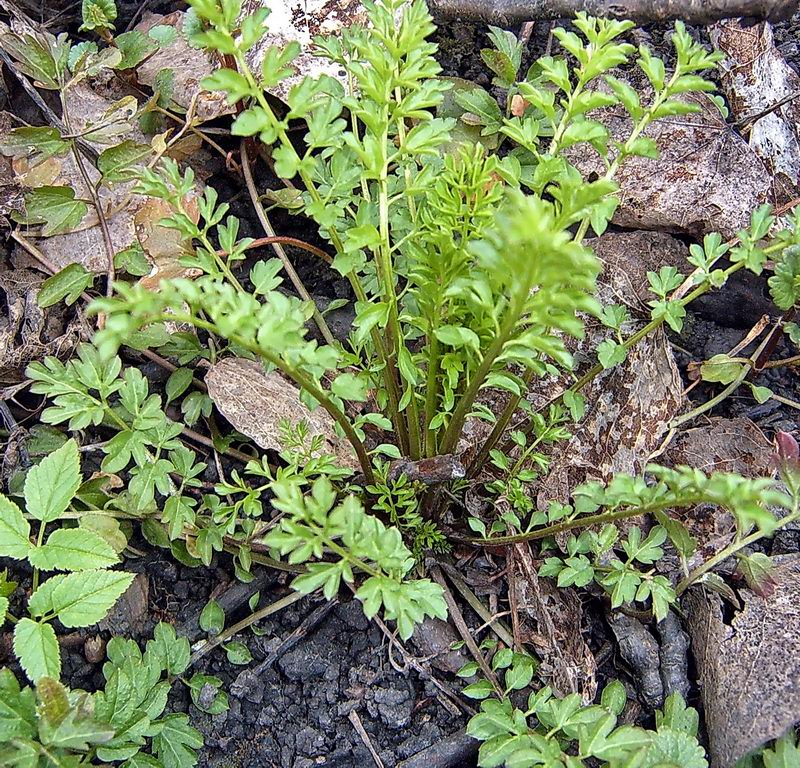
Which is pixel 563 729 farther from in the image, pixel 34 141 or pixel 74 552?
pixel 34 141

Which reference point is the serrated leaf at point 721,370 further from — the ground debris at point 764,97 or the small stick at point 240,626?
the small stick at point 240,626

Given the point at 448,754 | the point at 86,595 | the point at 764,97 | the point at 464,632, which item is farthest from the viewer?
the point at 764,97

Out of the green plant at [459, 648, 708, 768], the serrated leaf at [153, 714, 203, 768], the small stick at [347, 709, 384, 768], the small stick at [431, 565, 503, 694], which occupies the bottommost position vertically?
the small stick at [347, 709, 384, 768]

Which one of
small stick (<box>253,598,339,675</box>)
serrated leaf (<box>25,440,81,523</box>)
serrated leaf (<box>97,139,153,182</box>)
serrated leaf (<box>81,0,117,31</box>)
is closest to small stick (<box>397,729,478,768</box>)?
small stick (<box>253,598,339,675</box>)

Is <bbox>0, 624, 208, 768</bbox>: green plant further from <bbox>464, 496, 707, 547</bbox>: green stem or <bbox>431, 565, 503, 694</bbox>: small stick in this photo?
<bbox>464, 496, 707, 547</bbox>: green stem

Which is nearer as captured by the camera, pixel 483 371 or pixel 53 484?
pixel 483 371

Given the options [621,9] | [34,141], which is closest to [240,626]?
[34,141]
